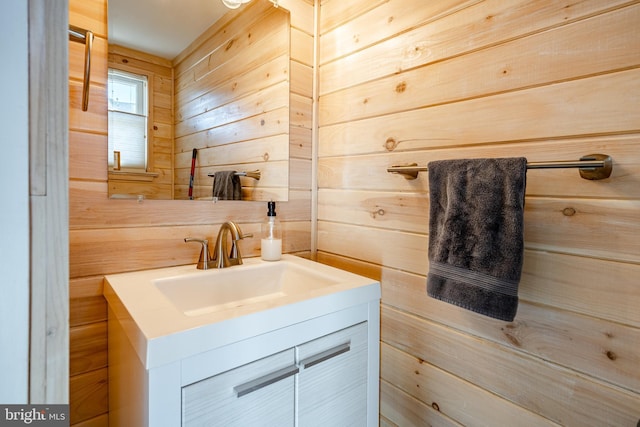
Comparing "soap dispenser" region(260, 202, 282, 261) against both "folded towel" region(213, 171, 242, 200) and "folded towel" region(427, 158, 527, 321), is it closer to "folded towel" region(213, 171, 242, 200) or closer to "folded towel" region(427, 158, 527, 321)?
"folded towel" region(213, 171, 242, 200)

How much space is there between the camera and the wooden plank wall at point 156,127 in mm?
1009

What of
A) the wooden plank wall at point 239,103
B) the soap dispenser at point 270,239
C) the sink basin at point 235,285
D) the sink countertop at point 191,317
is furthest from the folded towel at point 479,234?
the wooden plank wall at point 239,103

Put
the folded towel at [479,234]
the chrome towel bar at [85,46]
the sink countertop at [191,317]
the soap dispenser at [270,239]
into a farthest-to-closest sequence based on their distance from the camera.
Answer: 1. the soap dispenser at [270,239]
2. the chrome towel bar at [85,46]
3. the folded towel at [479,234]
4. the sink countertop at [191,317]

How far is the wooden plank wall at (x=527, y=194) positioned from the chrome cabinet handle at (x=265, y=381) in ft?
1.64

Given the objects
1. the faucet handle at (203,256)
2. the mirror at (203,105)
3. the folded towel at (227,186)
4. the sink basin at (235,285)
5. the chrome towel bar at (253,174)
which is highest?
the mirror at (203,105)

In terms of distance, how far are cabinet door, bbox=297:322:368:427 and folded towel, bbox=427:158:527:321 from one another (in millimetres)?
291

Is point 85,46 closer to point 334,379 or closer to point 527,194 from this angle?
point 334,379

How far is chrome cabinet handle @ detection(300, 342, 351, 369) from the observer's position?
0.81 m

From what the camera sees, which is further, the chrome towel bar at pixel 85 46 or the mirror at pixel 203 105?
the mirror at pixel 203 105

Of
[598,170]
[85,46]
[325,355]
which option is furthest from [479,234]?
[85,46]

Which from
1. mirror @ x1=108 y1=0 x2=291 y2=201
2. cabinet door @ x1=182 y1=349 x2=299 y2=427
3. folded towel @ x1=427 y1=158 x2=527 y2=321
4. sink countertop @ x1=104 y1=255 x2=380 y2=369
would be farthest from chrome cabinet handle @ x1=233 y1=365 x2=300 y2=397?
mirror @ x1=108 y1=0 x2=291 y2=201

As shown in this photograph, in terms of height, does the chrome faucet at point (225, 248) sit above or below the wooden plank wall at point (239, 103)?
below

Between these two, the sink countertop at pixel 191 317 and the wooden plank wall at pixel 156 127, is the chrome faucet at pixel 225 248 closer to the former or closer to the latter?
the sink countertop at pixel 191 317

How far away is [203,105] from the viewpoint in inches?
46.1
